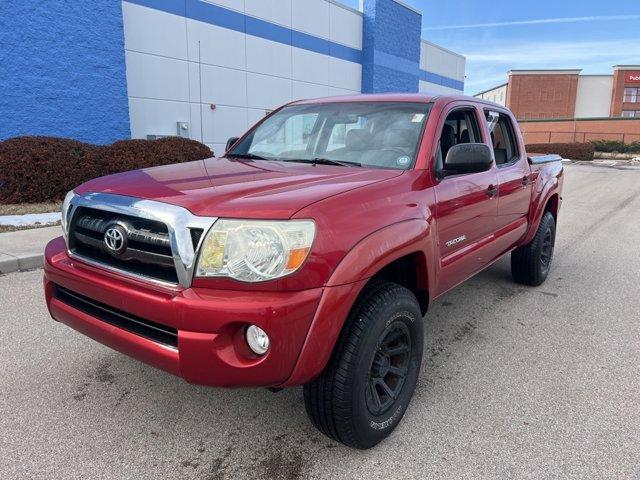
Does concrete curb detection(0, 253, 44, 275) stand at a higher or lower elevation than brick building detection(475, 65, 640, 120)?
lower

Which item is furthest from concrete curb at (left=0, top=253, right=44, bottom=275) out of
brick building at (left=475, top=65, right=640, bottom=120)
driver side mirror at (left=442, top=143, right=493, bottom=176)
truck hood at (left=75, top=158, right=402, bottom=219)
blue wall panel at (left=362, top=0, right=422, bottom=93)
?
brick building at (left=475, top=65, right=640, bottom=120)

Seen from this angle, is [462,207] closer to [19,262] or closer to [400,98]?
[400,98]

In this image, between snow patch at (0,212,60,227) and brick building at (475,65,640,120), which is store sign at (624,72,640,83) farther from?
snow patch at (0,212,60,227)

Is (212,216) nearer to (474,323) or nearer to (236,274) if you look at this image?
(236,274)

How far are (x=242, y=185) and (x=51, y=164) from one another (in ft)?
27.3

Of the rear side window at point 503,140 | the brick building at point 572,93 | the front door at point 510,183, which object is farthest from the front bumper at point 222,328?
the brick building at point 572,93

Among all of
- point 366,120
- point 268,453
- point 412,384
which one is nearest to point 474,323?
point 412,384

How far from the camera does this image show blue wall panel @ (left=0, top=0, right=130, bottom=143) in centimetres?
999

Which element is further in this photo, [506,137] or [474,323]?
[506,137]

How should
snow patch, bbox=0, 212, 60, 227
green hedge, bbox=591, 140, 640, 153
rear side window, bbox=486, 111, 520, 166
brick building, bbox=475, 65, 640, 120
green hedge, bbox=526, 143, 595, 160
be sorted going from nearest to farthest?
rear side window, bbox=486, 111, 520, 166 → snow patch, bbox=0, 212, 60, 227 → green hedge, bbox=526, 143, 595, 160 → green hedge, bbox=591, 140, 640, 153 → brick building, bbox=475, 65, 640, 120

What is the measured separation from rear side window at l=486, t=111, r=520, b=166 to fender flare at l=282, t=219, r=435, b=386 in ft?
7.98

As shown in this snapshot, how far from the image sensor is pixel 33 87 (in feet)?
34.0

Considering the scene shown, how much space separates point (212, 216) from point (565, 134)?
5638cm

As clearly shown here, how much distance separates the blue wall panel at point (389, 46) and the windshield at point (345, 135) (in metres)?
17.3
